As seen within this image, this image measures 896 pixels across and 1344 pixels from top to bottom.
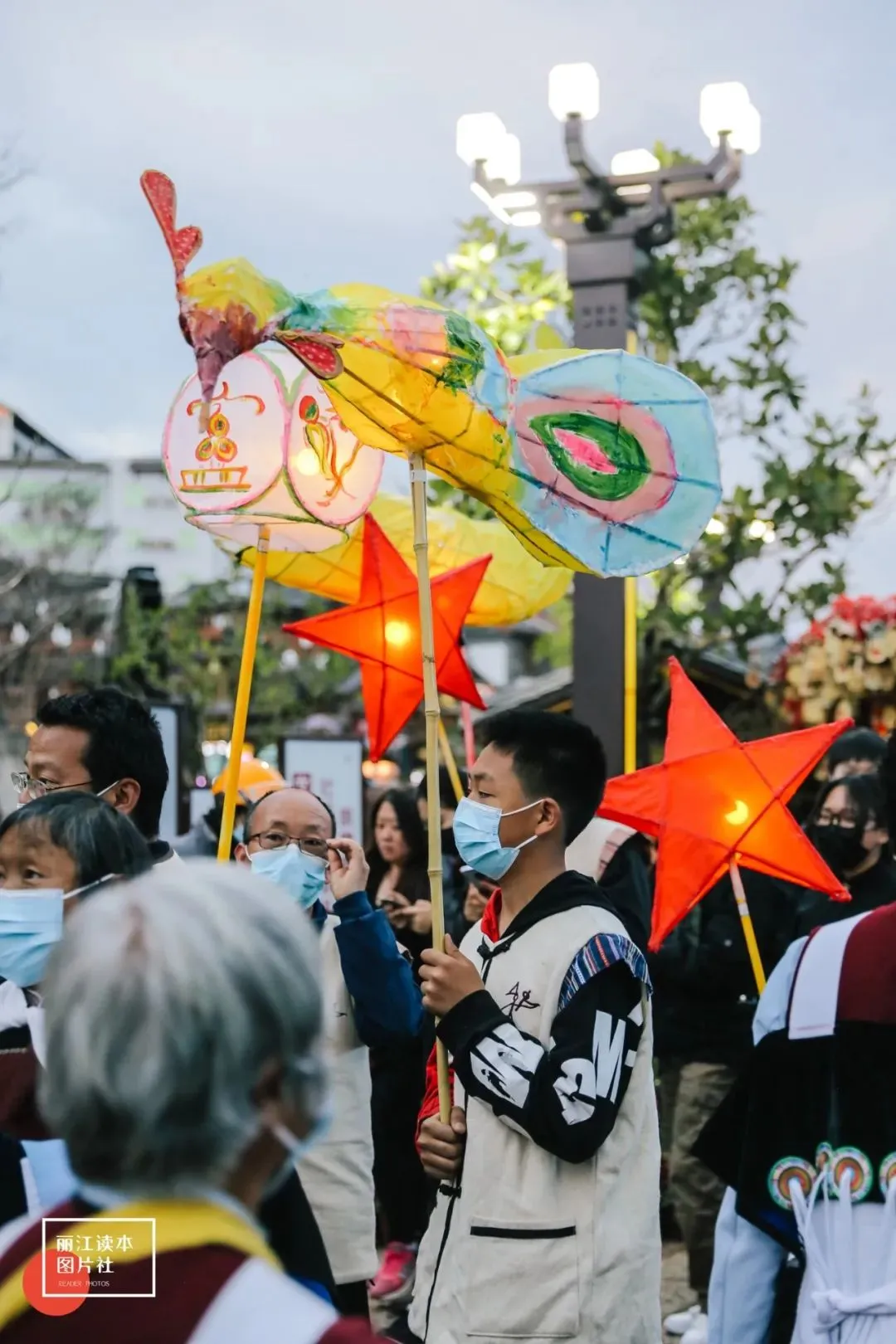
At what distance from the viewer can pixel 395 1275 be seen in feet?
21.1

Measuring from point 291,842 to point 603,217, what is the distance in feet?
16.2

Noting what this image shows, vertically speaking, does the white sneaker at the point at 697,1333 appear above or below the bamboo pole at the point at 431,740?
below

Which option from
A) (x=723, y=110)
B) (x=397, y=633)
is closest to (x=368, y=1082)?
(x=397, y=633)

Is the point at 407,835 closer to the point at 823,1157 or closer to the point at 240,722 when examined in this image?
the point at 240,722

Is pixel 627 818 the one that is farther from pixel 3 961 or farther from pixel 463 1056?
pixel 3 961

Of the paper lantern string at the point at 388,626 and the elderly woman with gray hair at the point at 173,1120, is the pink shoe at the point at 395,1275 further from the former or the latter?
the elderly woman with gray hair at the point at 173,1120

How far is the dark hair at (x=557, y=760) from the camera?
334cm

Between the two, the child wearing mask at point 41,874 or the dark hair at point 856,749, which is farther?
the dark hair at point 856,749

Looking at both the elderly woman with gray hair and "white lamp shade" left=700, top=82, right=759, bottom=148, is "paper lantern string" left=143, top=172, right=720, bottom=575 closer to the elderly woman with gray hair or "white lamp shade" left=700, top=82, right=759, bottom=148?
the elderly woman with gray hair

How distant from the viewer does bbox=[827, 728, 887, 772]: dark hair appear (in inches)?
241

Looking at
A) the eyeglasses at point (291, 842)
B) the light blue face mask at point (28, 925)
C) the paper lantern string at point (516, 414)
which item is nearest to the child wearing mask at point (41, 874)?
the light blue face mask at point (28, 925)

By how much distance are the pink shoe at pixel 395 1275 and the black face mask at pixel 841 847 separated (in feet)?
8.26

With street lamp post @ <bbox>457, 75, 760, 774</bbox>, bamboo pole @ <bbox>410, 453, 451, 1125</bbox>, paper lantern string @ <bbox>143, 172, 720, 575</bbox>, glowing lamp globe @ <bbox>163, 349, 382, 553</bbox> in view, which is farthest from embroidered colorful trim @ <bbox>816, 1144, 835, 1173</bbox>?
street lamp post @ <bbox>457, 75, 760, 774</bbox>

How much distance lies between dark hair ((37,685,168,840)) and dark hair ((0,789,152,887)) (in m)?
0.78
